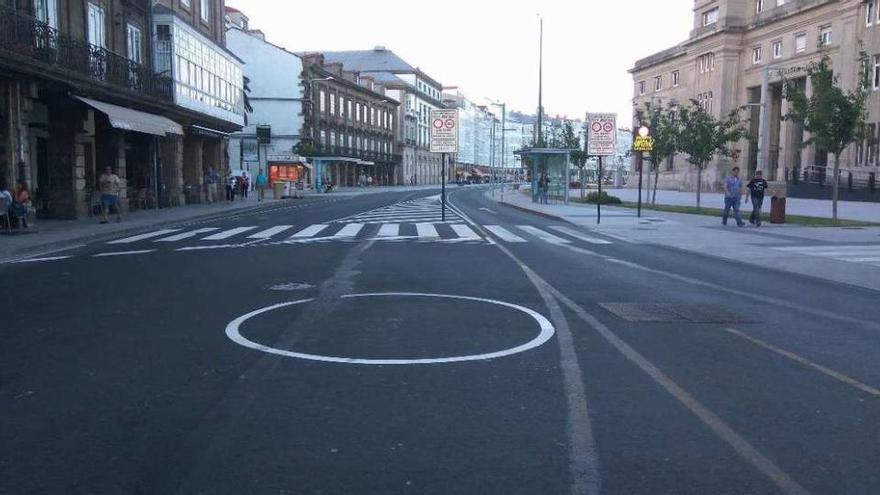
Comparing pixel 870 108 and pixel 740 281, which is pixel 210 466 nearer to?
pixel 740 281

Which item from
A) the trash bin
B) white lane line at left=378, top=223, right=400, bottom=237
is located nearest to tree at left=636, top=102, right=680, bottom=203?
the trash bin

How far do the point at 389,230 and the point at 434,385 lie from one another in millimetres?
15659

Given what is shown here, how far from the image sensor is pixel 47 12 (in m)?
22.4

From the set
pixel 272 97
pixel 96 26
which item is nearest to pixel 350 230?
pixel 96 26

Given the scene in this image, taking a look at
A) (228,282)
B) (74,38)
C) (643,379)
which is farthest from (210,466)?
(74,38)

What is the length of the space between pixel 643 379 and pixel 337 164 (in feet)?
252

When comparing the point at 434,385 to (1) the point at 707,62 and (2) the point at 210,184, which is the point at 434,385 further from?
(1) the point at 707,62

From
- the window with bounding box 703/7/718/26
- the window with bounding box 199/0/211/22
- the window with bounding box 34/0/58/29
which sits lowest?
the window with bounding box 34/0/58/29

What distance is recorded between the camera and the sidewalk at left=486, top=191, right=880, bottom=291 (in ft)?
44.4

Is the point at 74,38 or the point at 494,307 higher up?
the point at 74,38

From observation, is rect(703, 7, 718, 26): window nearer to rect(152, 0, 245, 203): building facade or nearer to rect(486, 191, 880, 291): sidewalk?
rect(486, 191, 880, 291): sidewalk

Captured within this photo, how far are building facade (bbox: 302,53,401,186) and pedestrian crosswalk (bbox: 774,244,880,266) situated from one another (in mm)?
49249

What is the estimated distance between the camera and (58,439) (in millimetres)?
4586

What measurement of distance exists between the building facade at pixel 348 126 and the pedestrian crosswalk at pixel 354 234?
136 feet
